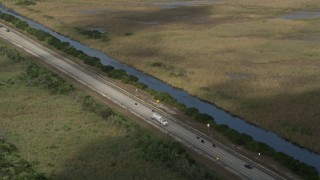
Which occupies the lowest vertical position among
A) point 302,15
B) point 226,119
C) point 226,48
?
point 302,15

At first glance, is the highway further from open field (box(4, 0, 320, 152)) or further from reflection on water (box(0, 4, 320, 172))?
open field (box(4, 0, 320, 152))

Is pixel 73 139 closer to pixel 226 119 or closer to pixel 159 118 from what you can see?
pixel 159 118

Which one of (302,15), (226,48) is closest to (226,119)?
(226,48)

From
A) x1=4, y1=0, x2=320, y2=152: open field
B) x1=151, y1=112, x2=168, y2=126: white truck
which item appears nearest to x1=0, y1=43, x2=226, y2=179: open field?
x1=151, y1=112, x2=168, y2=126: white truck

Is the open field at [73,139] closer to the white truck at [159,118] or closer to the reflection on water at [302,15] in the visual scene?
the white truck at [159,118]

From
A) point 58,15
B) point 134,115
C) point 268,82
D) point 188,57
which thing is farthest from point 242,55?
point 58,15

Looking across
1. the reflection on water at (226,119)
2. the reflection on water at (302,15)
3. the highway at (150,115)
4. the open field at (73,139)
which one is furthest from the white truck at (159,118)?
the reflection on water at (302,15)
